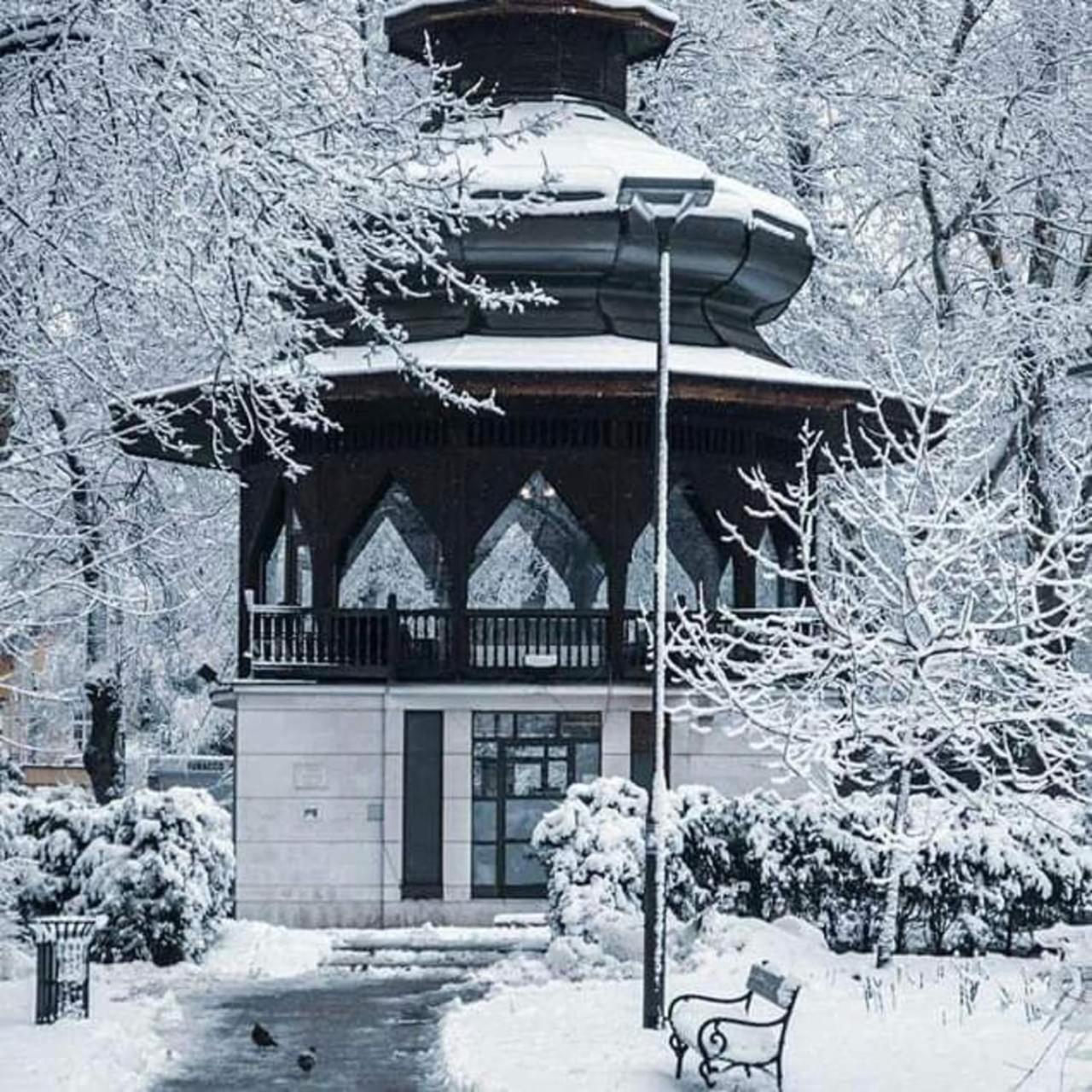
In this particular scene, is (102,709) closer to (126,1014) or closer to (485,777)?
(485,777)

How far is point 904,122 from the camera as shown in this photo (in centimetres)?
3672

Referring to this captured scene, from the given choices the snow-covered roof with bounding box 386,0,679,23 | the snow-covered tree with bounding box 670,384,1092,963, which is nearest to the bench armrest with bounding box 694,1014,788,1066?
the snow-covered tree with bounding box 670,384,1092,963

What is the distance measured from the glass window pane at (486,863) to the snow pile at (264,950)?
7.47ft

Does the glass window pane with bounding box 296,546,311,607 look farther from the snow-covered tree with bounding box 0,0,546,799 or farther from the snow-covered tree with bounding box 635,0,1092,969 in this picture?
the snow-covered tree with bounding box 0,0,546,799

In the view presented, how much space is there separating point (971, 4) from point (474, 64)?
25.6ft

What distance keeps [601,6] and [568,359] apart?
249 inches

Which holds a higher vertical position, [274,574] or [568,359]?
[568,359]

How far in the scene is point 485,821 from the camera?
97.8ft

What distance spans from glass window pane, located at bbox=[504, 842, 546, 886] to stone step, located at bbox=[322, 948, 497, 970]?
253cm

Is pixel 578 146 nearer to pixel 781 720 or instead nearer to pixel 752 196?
pixel 752 196

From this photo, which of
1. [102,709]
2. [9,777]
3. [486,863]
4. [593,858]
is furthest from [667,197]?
[102,709]

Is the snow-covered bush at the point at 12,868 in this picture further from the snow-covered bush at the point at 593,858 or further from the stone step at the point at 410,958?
the snow-covered bush at the point at 593,858

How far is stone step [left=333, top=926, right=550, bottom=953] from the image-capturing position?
2739 centimetres

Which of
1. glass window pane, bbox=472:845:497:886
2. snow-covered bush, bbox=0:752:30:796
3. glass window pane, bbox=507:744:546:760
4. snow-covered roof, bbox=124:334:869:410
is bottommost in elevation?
glass window pane, bbox=472:845:497:886
